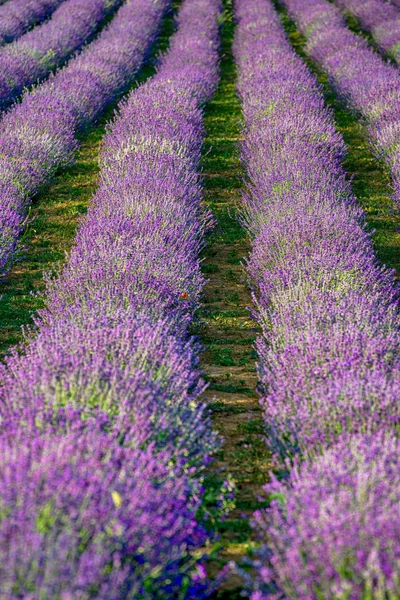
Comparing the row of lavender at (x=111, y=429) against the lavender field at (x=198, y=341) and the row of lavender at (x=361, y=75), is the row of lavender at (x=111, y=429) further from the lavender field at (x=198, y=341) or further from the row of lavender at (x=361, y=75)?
the row of lavender at (x=361, y=75)

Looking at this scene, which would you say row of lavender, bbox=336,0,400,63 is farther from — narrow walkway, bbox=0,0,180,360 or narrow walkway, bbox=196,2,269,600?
narrow walkway, bbox=0,0,180,360

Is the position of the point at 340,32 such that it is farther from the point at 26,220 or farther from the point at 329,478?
the point at 329,478

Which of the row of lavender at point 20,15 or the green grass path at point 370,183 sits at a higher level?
the green grass path at point 370,183

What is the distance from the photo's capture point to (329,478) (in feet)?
8.67

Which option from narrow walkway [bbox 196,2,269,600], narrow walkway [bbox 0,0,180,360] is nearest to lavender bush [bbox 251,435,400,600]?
narrow walkway [bbox 196,2,269,600]

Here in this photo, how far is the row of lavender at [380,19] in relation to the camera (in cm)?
1315

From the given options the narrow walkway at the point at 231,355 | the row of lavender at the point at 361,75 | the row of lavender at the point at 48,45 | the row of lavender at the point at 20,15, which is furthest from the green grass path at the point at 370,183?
the row of lavender at the point at 20,15

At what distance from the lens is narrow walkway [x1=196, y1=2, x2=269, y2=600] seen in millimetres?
3311

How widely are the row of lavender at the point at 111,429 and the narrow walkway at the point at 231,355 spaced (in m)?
0.19

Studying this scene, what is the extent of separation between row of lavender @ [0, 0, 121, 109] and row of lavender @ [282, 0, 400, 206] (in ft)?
12.9

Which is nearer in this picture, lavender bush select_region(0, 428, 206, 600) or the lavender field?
lavender bush select_region(0, 428, 206, 600)

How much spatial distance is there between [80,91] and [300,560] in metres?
8.00

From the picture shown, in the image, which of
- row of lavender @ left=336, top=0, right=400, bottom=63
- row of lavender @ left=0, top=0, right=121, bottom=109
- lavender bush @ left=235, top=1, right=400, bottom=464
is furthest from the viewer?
row of lavender @ left=336, top=0, right=400, bottom=63

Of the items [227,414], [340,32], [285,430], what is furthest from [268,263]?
[340,32]
